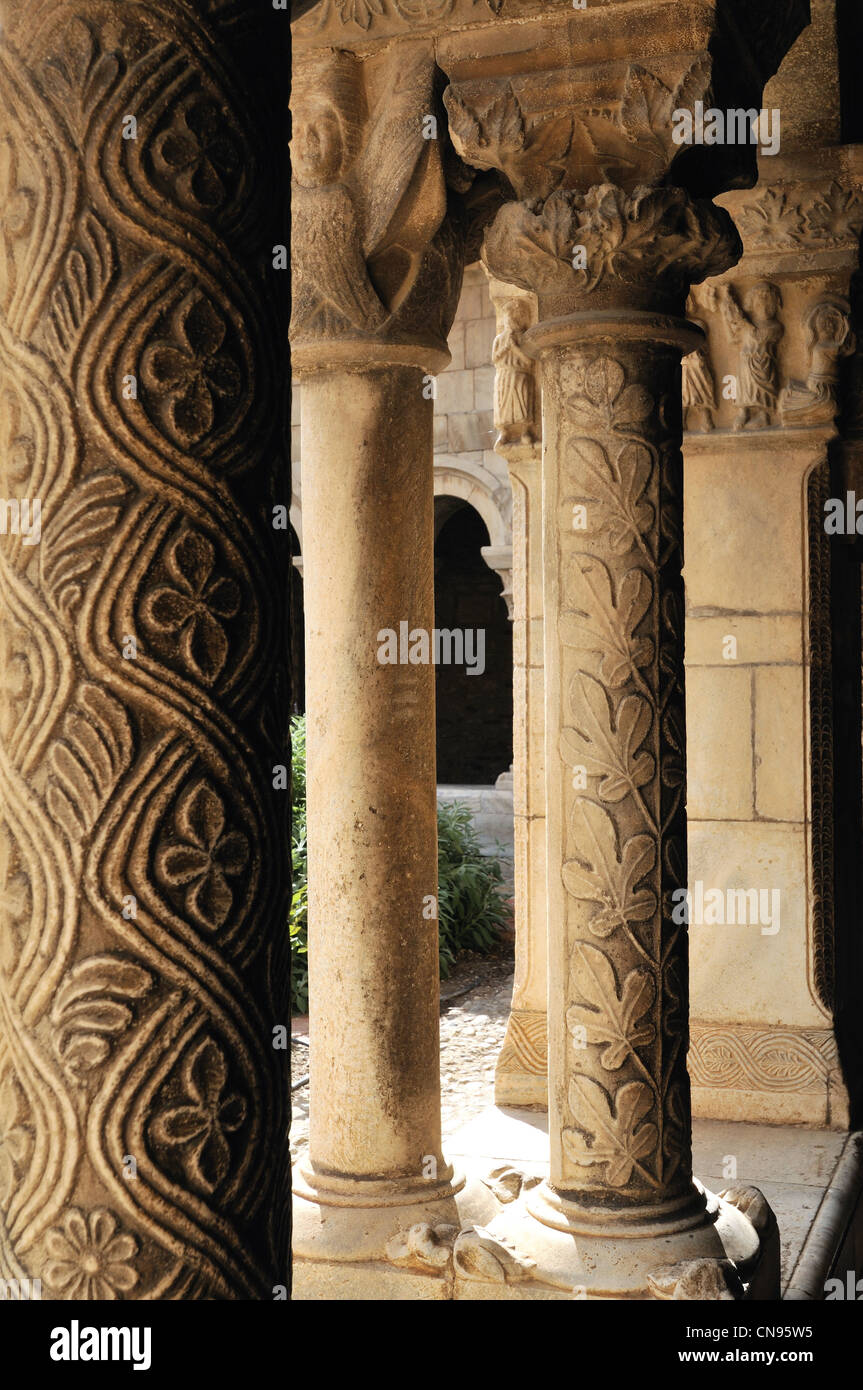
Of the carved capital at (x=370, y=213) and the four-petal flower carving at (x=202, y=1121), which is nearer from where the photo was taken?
the four-petal flower carving at (x=202, y=1121)

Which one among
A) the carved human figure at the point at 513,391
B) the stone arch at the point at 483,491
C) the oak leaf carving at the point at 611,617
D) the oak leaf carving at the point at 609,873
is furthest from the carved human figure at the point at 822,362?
the stone arch at the point at 483,491

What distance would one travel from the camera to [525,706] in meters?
4.83

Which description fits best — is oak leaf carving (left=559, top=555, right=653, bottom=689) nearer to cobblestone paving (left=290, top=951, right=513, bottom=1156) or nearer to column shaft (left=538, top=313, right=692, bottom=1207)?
column shaft (left=538, top=313, right=692, bottom=1207)

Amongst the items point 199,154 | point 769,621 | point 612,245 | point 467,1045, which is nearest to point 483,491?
point 467,1045

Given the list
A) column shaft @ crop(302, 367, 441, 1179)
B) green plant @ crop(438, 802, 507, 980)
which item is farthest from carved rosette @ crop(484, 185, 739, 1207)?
green plant @ crop(438, 802, 507, 980)

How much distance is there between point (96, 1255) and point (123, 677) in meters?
0.45

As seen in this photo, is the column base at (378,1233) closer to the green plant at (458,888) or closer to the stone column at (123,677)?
the stone column at (123,677)

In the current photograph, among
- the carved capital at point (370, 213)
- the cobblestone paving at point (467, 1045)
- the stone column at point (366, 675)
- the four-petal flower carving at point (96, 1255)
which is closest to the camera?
the four-petal flower carving at point (96, 1255)

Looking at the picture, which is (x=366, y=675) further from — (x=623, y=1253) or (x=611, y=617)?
(x=623, y=1253)

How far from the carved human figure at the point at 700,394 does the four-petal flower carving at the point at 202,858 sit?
3595mm

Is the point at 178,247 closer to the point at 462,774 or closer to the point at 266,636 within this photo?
the point at 266,636

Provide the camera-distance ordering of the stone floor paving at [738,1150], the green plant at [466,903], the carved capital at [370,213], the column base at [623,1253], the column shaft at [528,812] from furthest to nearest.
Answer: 1. the green plant at [466,903]
2. the column shaft at [528,812]
3. the stone floor paving at [738,1150]
4. the carved capital at [370,213]
5. the column base at [623,1253]

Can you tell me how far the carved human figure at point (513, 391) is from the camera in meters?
4.65

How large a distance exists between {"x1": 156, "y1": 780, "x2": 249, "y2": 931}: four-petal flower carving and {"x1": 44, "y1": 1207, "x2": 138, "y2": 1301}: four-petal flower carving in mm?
246
